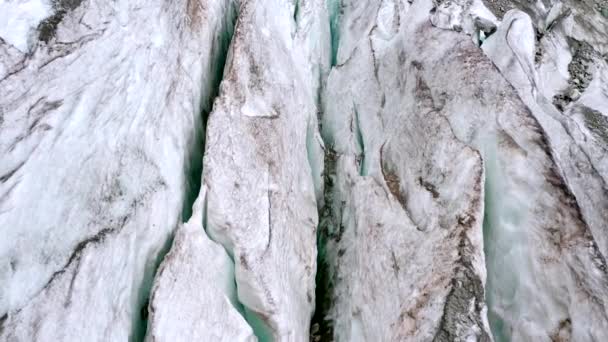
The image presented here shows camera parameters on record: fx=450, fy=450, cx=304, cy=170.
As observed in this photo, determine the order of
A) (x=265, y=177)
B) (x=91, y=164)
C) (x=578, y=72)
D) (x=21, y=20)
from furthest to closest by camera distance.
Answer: (x=578, y=72)
(x=265, y=177)
(x=21, y=20)
(x=91, y=164)

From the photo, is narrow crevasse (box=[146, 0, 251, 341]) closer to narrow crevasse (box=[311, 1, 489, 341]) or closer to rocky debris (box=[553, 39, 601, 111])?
narrow crevasse (box=[311, 1, 489, 341])

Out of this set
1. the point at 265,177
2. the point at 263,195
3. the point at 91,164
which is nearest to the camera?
the point at 91,164

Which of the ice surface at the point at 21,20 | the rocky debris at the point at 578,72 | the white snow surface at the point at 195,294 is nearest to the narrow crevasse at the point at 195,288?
the white snow surface at the point at 195,294

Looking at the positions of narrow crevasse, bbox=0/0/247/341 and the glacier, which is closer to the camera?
narrow crevasse, bbox=0/0/247/341

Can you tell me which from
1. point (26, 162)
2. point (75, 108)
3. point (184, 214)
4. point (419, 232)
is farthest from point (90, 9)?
point (419, 232)

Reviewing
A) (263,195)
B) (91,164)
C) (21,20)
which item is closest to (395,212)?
(263,195)

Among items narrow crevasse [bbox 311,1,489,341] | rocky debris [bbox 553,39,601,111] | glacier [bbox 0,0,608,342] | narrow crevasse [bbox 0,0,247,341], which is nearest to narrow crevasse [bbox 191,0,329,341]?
glacier [bbox 0,0,608,342]

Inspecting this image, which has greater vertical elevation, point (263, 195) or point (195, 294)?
point (195, 294)

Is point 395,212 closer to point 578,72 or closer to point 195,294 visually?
point 195,294

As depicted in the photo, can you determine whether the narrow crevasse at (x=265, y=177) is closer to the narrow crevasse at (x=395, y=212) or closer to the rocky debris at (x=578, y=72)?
the narrow crevasse at (x=395, y=212)

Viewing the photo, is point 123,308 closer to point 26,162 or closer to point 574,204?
point 26,162
